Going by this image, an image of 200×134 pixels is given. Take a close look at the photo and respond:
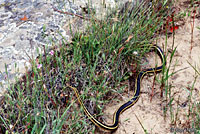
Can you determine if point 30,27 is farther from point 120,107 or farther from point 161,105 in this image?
point 161,105

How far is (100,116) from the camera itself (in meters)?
2.87

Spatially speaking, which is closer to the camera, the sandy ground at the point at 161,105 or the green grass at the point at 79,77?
the green grass at the point at 79,77

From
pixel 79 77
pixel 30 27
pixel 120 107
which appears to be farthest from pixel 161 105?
pixel 30 27

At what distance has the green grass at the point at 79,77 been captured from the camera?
2.49 meters

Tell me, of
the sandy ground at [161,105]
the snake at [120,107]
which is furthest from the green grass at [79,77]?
the sandy ground at [161,105]

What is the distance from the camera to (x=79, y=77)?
9.78ft

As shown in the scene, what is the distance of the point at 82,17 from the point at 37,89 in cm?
118

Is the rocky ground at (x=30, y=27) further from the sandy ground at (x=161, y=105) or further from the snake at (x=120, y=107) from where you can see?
the sandy ground at (x=161, y=105)

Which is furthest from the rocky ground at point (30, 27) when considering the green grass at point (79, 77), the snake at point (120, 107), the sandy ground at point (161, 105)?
the sandy ground at point (161, 105)

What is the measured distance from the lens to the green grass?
2488 millimetres

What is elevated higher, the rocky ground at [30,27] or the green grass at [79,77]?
the rocky ground at [30,27]

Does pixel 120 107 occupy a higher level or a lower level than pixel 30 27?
lower

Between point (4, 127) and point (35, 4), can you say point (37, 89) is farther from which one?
point (35, 4)

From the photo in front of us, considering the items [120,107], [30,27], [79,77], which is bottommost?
[120,107]
